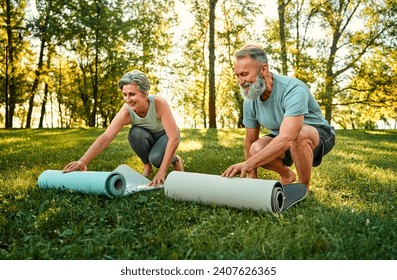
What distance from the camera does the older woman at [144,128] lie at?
402cm

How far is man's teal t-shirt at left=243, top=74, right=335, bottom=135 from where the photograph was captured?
330 centimetres

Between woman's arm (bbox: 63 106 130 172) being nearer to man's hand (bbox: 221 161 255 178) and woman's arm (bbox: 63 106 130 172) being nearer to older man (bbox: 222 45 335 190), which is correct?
older man (bbox: 222 45 335 190)

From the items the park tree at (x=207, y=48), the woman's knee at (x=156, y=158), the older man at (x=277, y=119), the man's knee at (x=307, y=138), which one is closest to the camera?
the older man at (x=277, y=119)

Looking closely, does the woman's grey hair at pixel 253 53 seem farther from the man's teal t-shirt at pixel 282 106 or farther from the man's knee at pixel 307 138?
the man's knee at pixel 307 138

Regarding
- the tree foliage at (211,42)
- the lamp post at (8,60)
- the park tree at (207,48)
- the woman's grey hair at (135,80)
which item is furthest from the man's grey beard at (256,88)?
the park tree at (207,48)

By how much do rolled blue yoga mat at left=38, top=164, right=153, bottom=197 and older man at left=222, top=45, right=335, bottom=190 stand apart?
1149 mm

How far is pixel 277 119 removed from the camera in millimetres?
3686

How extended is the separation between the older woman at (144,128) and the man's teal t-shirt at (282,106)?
97cm

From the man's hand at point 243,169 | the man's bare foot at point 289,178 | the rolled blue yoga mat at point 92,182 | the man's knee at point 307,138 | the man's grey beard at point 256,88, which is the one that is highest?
the man's grey beard at point 256,88

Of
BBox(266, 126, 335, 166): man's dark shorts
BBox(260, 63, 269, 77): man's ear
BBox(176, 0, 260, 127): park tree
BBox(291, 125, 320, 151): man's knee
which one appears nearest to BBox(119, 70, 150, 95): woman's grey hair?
BBox(260, 63, 269, 77): man's ear
